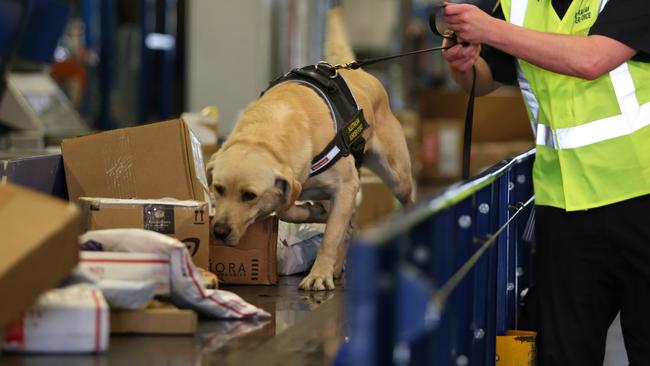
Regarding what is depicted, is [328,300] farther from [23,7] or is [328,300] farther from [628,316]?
[23,7]

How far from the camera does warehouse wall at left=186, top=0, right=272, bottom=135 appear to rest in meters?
9.62

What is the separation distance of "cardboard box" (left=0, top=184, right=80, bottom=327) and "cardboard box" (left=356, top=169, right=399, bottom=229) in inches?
115

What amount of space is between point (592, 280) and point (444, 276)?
1.15m

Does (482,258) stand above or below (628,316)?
above

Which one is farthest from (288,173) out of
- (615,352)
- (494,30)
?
(615,352)

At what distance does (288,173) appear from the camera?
3.66 meters

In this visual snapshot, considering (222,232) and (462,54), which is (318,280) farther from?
(462,54)

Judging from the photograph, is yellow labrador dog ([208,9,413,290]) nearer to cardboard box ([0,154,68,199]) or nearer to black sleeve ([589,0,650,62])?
cardboard box ([0,154,68,199])

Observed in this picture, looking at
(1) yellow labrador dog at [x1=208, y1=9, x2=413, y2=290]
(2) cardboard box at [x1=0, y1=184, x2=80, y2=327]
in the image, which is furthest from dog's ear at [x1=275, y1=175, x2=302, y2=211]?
(2) cardboard box at [x1=0, y1=184, x2=80, y2=327]

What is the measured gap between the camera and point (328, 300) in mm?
3311

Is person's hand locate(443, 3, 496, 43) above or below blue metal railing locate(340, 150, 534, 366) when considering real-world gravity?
above

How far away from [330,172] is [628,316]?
127cm

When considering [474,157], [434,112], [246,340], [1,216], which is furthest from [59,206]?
[434,112]

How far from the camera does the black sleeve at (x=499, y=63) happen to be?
3538 millimetres
